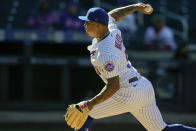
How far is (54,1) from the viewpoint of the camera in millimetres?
11328

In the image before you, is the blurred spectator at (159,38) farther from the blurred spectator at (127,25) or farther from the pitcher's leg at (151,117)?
the pitcher's leg at (151,117)

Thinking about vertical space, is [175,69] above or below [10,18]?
below

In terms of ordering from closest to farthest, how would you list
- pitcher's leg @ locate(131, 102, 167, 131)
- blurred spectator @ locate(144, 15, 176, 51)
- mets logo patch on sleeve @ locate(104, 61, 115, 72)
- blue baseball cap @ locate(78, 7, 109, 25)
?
mets logo patch on sleeve @ locate(104, 61, 115, 72) < blue baseball cap @ locate(78, 7, 109, 25) < pitcher's leg @ locate(131, 102, 167, 131) < blurred spectator @ locate(144, 15, 176, 51)

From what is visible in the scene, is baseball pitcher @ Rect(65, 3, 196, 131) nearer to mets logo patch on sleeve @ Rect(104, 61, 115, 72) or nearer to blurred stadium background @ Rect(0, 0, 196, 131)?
mets logo patch on sleeve @ Rect(104, 61, 115, 72)

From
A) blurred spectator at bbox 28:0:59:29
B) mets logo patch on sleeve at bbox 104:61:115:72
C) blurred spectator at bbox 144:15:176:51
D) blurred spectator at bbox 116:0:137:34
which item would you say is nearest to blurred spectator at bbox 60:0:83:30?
blurred spectator at bbox 28:0:59:29

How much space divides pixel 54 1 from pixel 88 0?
2.86 ft

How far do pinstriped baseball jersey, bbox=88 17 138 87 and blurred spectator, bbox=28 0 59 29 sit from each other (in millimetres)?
4694

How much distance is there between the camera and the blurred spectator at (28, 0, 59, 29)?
9500mm

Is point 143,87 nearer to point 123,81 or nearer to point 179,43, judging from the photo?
point 123,81

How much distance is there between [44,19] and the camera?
9.58 m

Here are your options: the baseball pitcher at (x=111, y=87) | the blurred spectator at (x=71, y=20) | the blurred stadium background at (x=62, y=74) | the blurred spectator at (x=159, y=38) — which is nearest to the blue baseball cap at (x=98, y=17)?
the baseball pitcher at (x=111, y=87)

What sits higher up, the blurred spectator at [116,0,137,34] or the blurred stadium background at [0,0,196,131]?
the blurred spectator at [116,0,137,34]

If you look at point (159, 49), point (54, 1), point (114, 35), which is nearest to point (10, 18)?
point (54, 1)

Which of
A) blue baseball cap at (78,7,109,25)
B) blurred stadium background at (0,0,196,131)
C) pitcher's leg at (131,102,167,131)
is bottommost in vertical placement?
blurred stadium background at (0,0,196,131)
